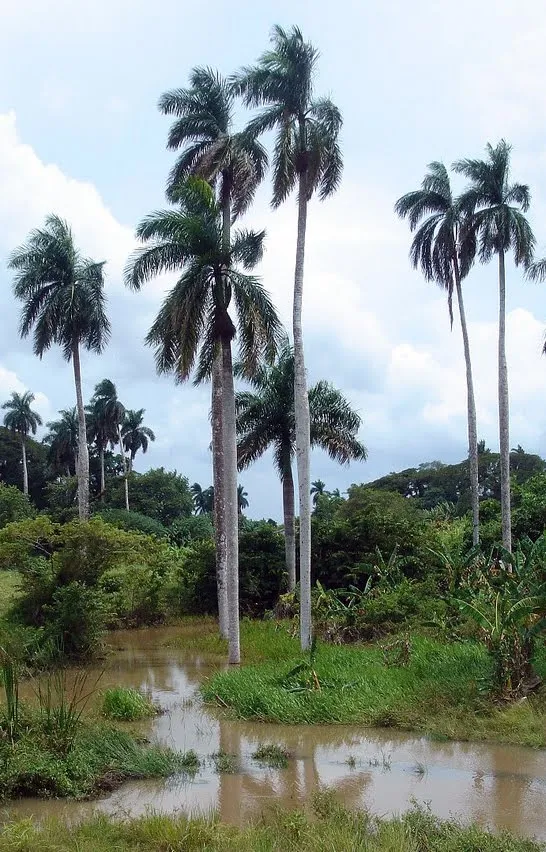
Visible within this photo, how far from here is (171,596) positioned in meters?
28.7

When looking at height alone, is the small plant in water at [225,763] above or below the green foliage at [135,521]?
below

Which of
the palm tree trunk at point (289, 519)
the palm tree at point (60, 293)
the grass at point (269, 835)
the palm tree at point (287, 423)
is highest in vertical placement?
the palm tree at point (60, 293)

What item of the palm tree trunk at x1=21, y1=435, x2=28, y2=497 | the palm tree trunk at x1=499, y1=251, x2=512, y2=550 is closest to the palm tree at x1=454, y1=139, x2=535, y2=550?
the palm tree trunk at x1=499, y1=251, x2=512, y2=550

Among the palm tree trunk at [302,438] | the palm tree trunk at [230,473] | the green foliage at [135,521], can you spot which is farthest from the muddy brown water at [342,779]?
the green foliage at [135,521]

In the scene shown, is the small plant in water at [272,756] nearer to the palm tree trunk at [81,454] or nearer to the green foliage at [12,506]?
the palm tree trunk at [81,454]

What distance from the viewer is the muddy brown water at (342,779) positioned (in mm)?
8250

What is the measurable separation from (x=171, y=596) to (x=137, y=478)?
30.0 metres

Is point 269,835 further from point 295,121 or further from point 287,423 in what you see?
point 287,423

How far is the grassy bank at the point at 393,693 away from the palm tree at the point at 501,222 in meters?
10.9

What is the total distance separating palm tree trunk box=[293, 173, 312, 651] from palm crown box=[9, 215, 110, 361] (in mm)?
12898

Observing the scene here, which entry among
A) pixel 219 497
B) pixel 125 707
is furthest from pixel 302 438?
pixel 125 707

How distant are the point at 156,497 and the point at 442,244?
116ft

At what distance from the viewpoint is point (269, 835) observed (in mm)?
7062

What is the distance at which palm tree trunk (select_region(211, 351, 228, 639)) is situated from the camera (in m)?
22.6
